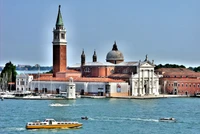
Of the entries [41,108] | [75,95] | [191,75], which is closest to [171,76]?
[191,75]

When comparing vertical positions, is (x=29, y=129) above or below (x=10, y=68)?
below

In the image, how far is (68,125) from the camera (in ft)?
82.9

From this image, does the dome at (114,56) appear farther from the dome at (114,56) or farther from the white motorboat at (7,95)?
the white motorboat at (7,95)

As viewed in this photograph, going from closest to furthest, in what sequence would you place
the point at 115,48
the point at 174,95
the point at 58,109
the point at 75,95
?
the point at 58,109
the point at 75,95
the point at 174,95
the point at 115,48

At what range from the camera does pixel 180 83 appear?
4903cm

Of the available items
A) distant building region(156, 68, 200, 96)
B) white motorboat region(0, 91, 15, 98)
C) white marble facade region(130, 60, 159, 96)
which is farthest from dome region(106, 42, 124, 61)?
white motorboat region(0, 91, 15, 98)

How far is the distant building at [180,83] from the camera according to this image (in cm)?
4903

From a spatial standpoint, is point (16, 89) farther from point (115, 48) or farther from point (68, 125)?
point (68, 125)

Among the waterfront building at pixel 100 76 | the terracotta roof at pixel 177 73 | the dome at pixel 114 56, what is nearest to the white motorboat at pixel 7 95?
the waterfront building at pixel 100 76

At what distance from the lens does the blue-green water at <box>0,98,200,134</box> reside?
24.8m

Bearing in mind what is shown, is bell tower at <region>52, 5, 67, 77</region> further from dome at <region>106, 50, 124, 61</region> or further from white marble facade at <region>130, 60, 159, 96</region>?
white marble facade at <region>130, 60, 159, 96</region>

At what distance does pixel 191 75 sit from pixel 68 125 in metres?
26.5

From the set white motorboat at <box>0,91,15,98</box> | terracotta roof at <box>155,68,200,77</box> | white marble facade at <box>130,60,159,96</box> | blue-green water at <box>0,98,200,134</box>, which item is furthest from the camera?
terracotta roof at <box>155,68,200,77</box>

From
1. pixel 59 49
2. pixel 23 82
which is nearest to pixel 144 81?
pixel 59 49
